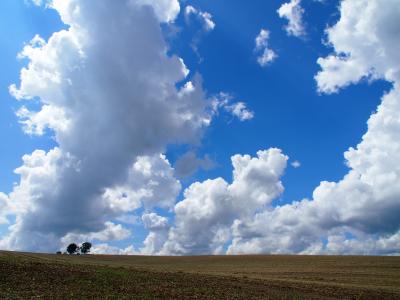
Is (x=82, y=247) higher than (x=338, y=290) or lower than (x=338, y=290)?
higher

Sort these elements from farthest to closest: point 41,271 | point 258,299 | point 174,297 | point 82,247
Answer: point 82,247 → point 41,271 → point 258,299 → point 174,297

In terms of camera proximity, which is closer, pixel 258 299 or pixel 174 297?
pixel 174 297

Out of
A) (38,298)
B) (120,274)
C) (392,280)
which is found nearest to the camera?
(38,298)

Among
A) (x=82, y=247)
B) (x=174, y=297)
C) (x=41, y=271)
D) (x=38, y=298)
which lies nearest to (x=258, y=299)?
(x=174, y=297)

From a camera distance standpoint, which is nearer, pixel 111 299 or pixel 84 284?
pixel 111 299

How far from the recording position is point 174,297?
28406 millimetres

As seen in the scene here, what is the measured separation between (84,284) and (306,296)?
59.2 feet

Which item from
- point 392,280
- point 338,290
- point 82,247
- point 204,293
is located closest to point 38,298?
point 204,293

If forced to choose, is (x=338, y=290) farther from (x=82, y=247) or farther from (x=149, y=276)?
(x=82, y=247)

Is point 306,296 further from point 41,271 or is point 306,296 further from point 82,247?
point 82,247

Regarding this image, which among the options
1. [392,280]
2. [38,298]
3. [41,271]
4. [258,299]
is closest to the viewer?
[38,298]

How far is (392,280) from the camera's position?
167 ft

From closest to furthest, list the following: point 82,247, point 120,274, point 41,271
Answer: point 41,271
point 120,274
point 82,247

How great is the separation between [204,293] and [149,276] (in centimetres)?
825
